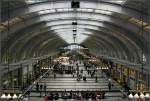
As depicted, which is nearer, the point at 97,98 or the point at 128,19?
the point at 128,19

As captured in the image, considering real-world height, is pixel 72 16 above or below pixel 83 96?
above

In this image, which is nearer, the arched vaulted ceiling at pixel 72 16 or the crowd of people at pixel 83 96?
the arched vaulted ceiling at pixel 72 16

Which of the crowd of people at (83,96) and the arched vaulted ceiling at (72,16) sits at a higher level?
the arched vaulted ceiling at (72,16)

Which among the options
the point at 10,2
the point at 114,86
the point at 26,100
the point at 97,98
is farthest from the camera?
the point at 114,86

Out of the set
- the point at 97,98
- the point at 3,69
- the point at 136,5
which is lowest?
the point at 97,98

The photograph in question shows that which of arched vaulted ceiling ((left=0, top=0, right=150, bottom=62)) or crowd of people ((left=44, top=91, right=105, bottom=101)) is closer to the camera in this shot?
arched vaulted ceiling ((left=0, top=0, right=150, bottom=62))

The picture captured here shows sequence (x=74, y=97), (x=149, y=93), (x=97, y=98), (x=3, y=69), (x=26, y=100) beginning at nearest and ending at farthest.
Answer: (x=149, y=93) < (x=3, y=69) < (x=26, y=100) < (x=97, y=98) < (x=74, y=97)

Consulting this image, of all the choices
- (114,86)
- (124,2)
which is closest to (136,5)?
(124,2)

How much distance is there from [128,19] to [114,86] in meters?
12.2

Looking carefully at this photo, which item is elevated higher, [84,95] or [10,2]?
[10,2]

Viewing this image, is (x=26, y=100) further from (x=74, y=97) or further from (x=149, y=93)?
(x=149, y=93)

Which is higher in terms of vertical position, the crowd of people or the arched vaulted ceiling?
the arched vaulted ceiling

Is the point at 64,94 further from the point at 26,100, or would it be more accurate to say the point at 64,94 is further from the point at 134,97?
the point at 134,97

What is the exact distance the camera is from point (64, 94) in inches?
1499
